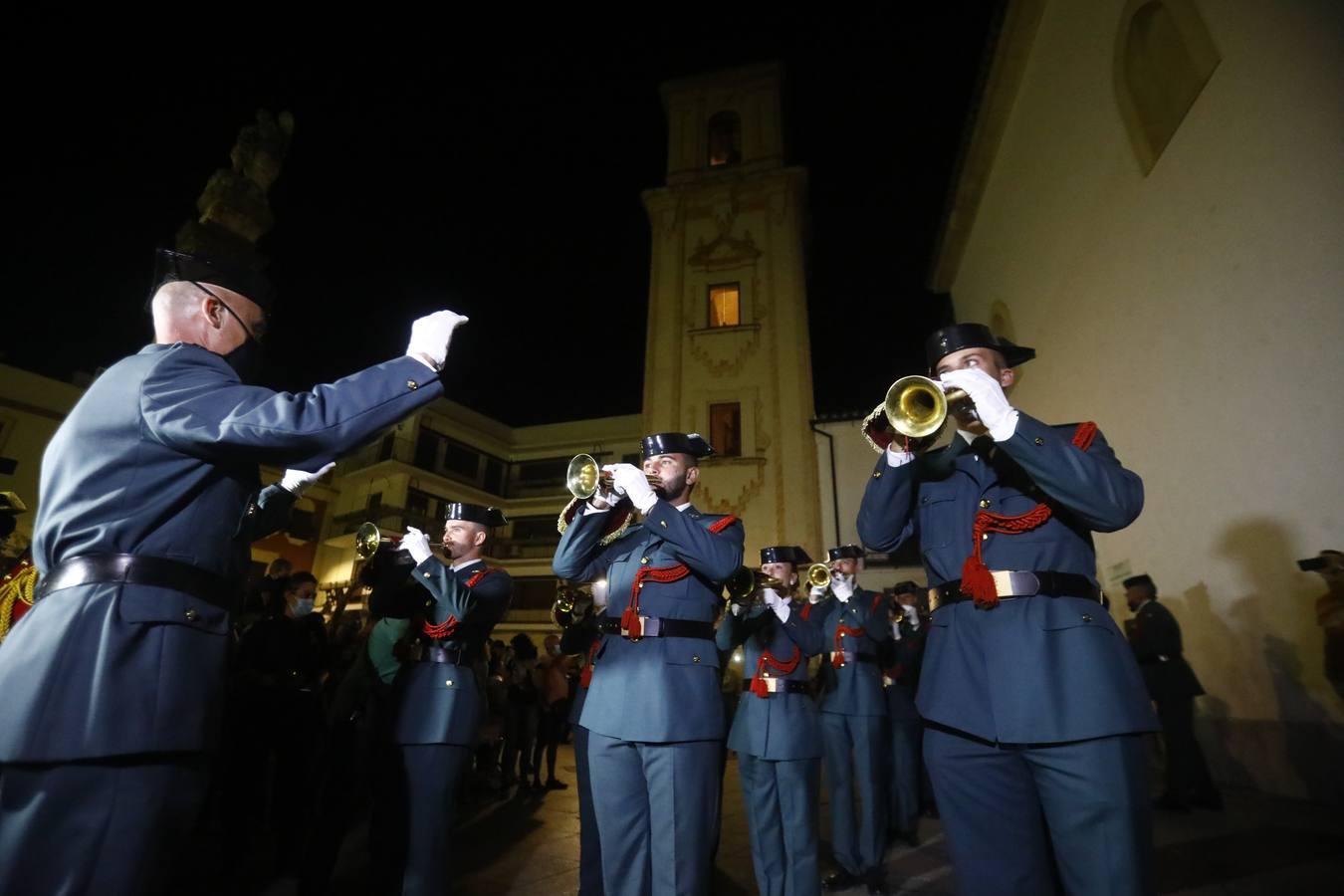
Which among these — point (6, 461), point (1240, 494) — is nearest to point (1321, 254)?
point (1240, 494)

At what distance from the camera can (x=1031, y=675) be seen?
6.81 feet

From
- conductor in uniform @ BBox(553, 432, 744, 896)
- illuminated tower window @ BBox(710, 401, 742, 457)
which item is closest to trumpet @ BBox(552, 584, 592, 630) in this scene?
conductor in uniform @ BBox(553, 432, 744, 896)

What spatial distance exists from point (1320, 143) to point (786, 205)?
50.3 feet

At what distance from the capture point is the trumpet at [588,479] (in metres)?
3.55

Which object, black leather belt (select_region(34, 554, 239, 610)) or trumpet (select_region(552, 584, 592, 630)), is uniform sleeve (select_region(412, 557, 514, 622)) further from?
black leather belt (select_region(34, 554, 239, 610))

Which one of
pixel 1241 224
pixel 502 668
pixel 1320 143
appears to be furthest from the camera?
pixel 502 668

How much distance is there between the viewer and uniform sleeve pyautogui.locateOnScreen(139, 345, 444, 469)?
183 cm

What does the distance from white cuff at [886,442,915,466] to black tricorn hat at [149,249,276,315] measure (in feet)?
8.17

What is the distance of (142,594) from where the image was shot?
174 cm

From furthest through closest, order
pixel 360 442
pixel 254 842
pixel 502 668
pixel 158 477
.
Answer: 1. pixel 502 668
2. pixel 254 842
3. pixel 360 442
4. pixel 158 477

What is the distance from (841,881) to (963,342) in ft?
14.3

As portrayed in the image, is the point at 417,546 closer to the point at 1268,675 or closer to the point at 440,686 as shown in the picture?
the point at 440,686

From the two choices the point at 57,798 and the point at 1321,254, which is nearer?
the point at 57,798

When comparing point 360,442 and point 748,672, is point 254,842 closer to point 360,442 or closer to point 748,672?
point 748,672
